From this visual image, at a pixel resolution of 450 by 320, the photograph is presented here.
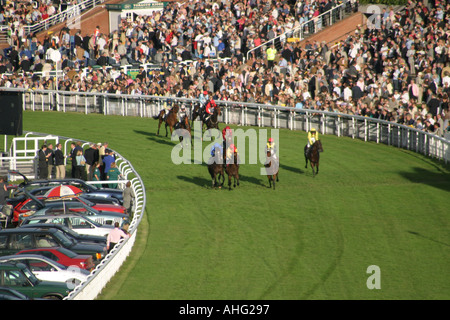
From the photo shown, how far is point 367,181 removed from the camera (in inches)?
971

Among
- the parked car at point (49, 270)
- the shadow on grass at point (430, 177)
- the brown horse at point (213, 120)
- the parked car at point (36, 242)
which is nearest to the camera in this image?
the parked car at point (49, 270)

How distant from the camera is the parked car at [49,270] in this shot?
49.6ft

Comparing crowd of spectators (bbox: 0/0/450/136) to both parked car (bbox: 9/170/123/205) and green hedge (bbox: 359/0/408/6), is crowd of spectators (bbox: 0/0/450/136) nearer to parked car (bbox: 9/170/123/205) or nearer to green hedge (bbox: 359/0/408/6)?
green hedge (bbox: 359/0/408/6)

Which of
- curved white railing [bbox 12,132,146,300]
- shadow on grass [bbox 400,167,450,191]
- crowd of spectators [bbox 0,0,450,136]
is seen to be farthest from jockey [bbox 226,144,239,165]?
crowd of spectators [bbox 0,0,450,136]

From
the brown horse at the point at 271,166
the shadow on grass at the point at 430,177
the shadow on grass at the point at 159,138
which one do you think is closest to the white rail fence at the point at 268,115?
the shadow on grass at the point at 430,177

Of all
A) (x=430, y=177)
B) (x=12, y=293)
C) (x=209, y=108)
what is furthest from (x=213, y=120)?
(x=12, y=293)

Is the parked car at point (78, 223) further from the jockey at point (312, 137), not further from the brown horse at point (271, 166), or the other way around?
the jockey at point (312, 137)

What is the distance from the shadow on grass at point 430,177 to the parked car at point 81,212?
33.0 feet

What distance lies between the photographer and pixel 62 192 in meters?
20.6

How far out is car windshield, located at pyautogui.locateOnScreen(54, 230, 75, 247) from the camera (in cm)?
1673

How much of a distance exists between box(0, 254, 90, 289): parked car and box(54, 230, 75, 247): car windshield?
141cm

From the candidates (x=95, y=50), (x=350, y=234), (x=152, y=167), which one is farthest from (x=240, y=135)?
(x=95, y=50)

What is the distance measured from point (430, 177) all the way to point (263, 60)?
41.4ft

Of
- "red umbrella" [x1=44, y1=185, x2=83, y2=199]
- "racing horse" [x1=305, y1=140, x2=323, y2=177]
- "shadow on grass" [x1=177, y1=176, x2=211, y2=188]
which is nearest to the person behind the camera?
"red umbrella" [x1=44, y1=185, x2=83, y2=199]
